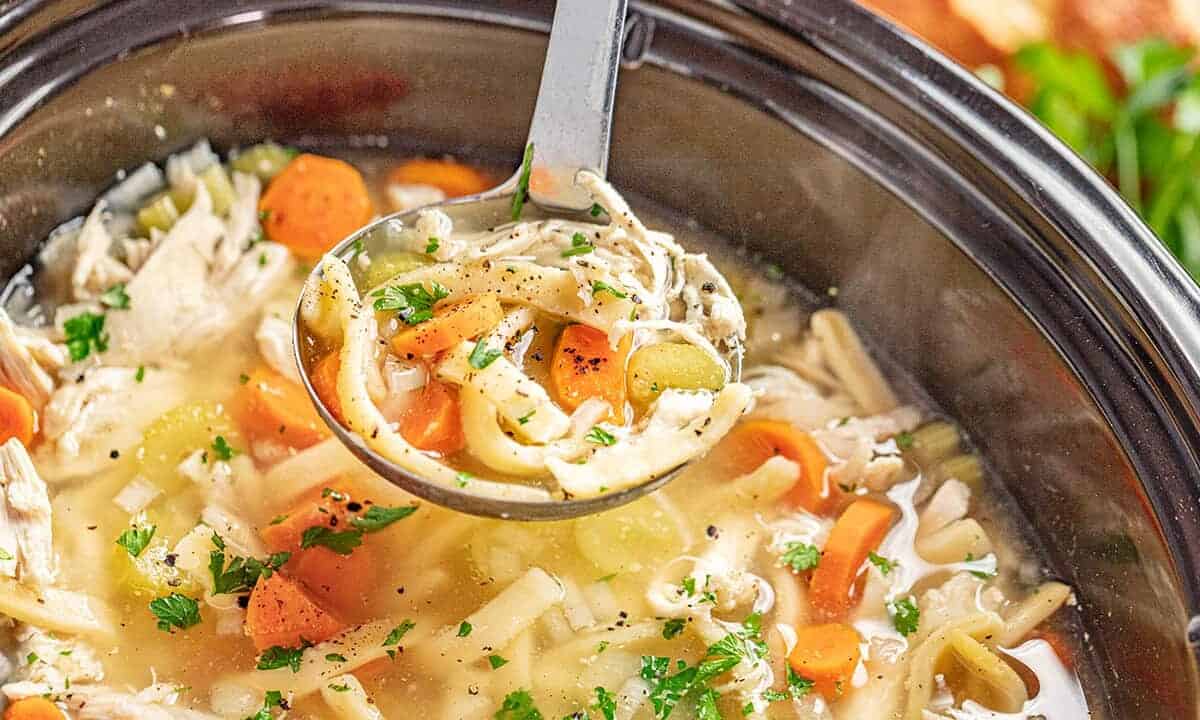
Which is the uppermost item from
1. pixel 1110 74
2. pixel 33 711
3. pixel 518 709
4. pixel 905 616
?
pixel 1110 74

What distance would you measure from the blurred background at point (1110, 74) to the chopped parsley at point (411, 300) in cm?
205

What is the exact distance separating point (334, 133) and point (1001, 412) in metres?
1.79

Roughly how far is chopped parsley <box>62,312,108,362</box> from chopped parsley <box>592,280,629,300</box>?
1.17 metres

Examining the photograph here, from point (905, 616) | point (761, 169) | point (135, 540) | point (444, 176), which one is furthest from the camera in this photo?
point (444, 176)

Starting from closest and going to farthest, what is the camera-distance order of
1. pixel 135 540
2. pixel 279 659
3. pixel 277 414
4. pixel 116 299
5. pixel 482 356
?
pixel 482 356 < pixel 279 659 < pixel 135 540 < pixel 277 414 < pixel 116 299

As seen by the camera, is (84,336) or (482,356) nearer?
(482,356)

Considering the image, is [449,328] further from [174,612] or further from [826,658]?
[826,658]

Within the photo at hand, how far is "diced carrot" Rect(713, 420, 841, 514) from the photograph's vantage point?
9.18 feet

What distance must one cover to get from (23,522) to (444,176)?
1380 mm

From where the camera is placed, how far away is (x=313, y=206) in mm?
3148

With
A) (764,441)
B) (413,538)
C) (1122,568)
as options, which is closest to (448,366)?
(413,538)

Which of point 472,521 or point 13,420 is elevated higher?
point 472,521

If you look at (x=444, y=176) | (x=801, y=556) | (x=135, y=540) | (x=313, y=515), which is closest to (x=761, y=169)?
(x=444, y=176)

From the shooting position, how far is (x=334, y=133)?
11.0ft
